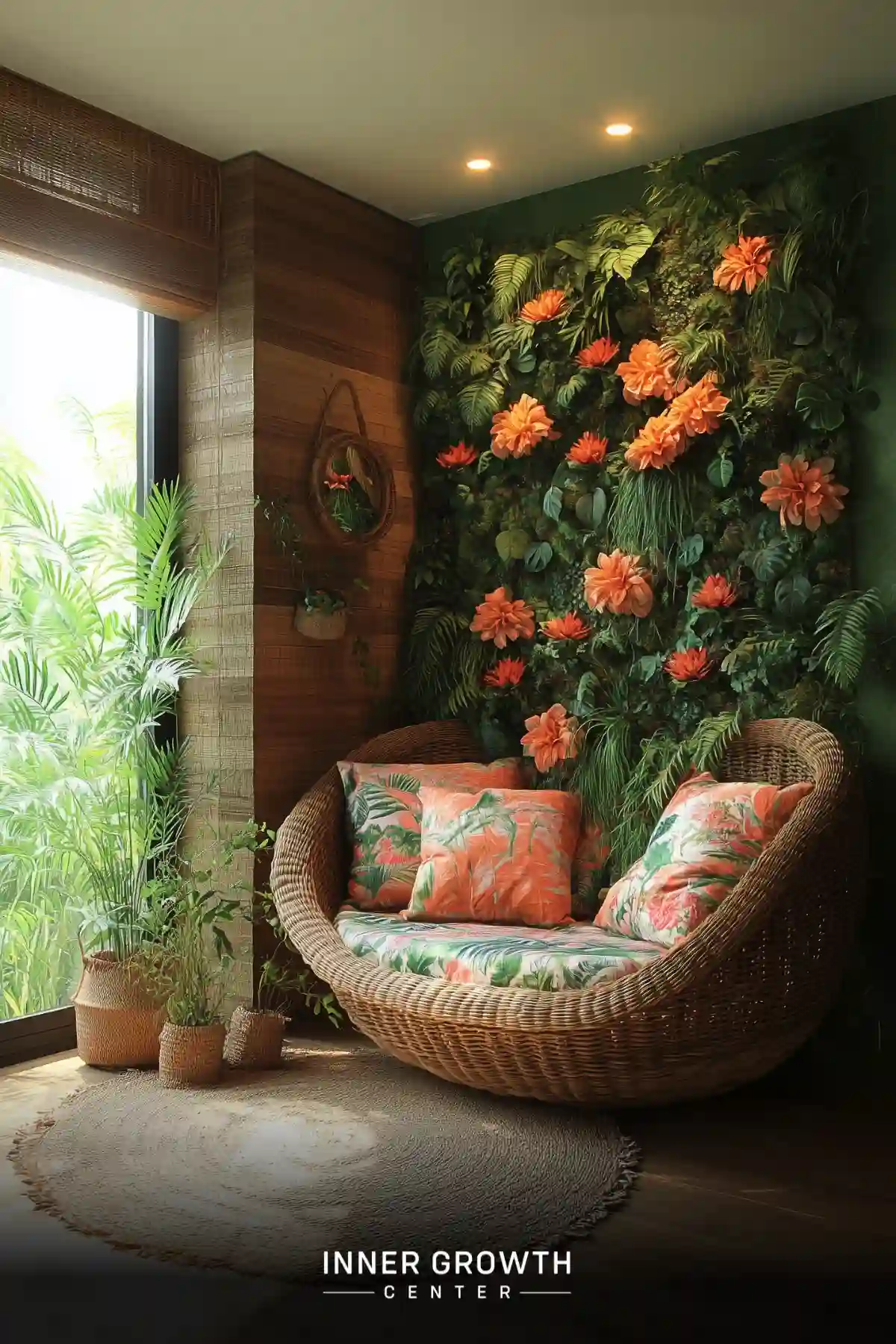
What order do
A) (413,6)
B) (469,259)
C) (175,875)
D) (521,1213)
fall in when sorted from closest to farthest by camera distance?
1. (521,1213)
2. (413,6)
3. (175,875)
4. (469,259)

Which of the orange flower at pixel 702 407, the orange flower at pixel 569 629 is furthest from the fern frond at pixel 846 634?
the orange flower at pixel 569 629

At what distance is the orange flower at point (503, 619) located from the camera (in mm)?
4148

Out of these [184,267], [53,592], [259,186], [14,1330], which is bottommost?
[14,1330]

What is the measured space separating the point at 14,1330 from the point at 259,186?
3.18m

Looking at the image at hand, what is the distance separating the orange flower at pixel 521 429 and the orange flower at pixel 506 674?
666mm

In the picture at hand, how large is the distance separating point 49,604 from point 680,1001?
1982mm

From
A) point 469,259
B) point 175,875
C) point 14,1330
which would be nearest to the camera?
point 14,1330

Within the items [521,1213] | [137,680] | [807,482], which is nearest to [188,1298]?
[521,1213]

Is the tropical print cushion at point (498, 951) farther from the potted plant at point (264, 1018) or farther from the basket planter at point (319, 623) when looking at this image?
the basket planter at point (319, 623)

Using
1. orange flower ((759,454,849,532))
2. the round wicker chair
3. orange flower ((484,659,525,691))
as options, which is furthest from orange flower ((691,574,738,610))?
orange flower ((484,659,525,691))

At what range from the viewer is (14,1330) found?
82.0 inches

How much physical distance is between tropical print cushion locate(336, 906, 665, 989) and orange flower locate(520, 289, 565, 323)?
1894 mm

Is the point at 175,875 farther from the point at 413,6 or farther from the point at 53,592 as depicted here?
the point at 413,6

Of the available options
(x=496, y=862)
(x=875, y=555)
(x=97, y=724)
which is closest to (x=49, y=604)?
(x=97, y=724)
